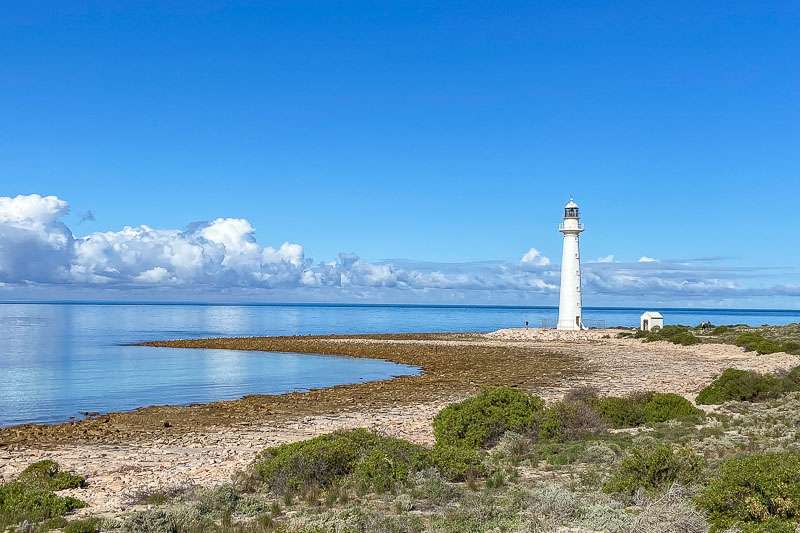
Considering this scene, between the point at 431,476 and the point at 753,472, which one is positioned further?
the point at 431,476

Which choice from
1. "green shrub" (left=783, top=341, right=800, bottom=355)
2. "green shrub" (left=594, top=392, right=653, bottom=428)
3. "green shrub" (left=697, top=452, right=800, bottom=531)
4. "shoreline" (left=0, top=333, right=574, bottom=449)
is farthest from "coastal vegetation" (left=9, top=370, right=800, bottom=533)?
"green shrub" (left=783, top=341, right=800, bottom=355)

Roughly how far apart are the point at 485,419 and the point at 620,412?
377 cm

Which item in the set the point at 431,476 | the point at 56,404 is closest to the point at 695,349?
the point at 56,404

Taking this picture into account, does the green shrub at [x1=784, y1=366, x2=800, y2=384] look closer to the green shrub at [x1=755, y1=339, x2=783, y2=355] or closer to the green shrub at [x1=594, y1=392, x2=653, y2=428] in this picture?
the green shrub at [x1=594, y1=392, x2=653, y2=428]

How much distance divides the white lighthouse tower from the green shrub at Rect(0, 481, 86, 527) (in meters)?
55.2

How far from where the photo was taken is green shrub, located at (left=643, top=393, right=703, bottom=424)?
1734cm

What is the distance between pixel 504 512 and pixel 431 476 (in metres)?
2.12

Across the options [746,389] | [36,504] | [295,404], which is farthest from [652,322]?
[36,504]

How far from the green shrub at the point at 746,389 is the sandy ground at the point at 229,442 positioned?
8.39 feet

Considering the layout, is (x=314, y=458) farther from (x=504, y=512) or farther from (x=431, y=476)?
(x=504, y=512)

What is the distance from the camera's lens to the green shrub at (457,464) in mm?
12055

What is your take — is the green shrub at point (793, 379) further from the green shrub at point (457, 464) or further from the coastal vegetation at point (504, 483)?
the green shrub at point (457, 464)

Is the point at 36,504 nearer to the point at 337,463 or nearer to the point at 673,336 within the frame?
the point at 337,463

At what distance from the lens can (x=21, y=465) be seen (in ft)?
50.4
